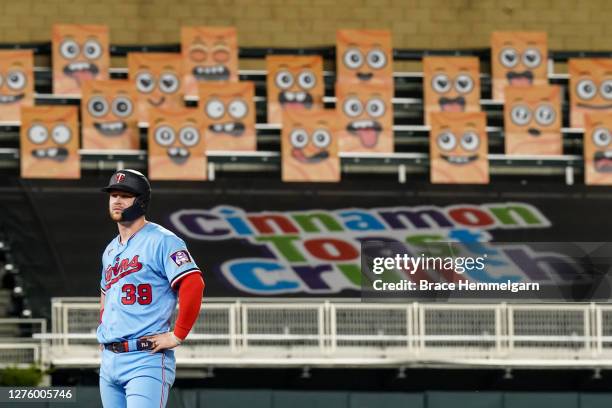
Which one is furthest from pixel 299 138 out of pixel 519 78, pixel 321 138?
pixel 519 78

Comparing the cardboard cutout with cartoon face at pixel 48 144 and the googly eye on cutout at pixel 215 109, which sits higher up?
the googly eye on cutout at pixel 215 109

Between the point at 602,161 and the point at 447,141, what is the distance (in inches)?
110

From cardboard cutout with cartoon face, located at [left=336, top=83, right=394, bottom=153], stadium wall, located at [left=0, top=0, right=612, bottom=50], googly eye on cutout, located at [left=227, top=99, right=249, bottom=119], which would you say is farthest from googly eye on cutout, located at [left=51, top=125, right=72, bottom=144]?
cardboard cutout with cartoon face, located at [left=336, top=83, right=394, bottom=153]

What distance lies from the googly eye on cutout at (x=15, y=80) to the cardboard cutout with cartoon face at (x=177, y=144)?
238cm

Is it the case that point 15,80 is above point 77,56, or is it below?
below

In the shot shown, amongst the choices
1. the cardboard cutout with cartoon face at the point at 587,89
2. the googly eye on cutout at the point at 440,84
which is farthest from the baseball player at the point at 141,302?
the cardboard cutout with cartoon face at the point at 587,89

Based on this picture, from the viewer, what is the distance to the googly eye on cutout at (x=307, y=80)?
26062mm

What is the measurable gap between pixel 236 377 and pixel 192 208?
4800 millimetres

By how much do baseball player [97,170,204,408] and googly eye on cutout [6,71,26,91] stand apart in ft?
62.8

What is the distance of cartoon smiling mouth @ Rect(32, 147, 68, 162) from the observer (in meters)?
25.0

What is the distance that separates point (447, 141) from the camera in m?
25.8

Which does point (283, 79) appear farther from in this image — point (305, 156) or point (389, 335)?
point (389, 335)

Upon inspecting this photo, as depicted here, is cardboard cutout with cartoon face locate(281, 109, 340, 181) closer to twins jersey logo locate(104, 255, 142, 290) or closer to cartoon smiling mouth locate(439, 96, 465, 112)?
cartoon smiling mouth locate(439, 96, 465, 112)

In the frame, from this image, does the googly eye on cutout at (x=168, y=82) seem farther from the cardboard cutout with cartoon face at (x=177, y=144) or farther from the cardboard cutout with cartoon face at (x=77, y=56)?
the cardboard cutout with cartoon face at (x=77, y=56)
